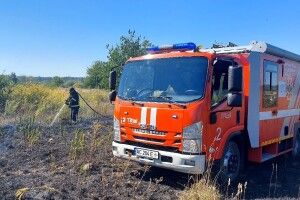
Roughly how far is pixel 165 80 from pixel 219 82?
37.5 inches

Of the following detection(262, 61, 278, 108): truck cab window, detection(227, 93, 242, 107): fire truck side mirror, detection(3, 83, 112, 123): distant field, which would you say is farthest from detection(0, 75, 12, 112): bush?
detection(227, 93, 242, 107): fire truck side mirror

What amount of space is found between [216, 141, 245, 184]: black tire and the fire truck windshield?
1380 millimetres

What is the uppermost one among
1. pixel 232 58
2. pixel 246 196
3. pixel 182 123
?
pixel 232 58

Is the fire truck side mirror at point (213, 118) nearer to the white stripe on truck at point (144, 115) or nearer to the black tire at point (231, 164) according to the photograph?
the black tire at point (231, 164)

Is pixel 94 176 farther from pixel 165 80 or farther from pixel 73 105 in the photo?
pixel 73 105

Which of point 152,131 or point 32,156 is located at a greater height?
point 152,131

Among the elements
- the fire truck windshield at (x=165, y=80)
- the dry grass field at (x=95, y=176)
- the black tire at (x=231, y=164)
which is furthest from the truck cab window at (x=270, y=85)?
the fire truck windshield at (x=165, y=80)

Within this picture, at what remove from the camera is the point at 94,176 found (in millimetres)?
6836

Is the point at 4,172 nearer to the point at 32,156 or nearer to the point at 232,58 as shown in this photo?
the point at 32,156

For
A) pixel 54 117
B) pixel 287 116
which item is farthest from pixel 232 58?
pixel 54 117

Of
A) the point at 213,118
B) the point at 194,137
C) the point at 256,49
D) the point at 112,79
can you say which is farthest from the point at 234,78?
the point at 112,79

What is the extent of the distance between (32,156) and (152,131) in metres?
3.51

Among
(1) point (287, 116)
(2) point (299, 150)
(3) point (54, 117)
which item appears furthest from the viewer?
(3) point (54, 117)

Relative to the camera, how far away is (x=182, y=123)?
5.92 metres
